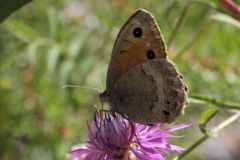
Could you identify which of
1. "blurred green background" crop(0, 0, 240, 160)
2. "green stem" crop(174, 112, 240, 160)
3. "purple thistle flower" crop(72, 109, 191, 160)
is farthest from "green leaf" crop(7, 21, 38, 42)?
"green stem" crop(174, 112, 240, 160)

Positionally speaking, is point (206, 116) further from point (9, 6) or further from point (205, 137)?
point (9, 6)

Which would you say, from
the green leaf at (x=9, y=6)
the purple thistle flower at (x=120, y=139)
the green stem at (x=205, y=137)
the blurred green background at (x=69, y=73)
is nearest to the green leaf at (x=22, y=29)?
the blurred green background at (x=69, y=73)

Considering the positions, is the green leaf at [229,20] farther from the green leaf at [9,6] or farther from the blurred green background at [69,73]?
the green leaf at [9,6]

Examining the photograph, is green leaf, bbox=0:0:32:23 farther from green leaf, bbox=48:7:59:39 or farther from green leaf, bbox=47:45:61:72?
green leaf, bbox=48:7:59:39

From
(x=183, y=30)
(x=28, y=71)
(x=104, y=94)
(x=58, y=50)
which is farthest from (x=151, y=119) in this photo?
(x=28, y=71)

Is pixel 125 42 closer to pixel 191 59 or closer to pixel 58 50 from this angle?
pixel 58 50

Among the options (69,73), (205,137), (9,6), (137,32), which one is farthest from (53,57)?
(205,137)
